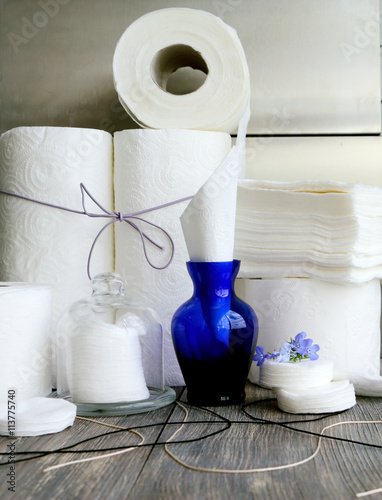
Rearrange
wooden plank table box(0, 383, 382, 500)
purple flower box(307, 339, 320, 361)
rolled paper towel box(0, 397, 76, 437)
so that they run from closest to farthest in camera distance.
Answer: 1. wooden plank table box(0, 383, 382, 500)
2. rolled paper towel box(0, 397, 76, 437)
3. purple flower box(307, 339, 320, 361)

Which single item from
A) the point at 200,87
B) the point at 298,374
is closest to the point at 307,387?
the point at 298,374

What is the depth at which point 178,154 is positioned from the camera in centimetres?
66

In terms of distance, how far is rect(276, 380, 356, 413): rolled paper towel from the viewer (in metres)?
0.53

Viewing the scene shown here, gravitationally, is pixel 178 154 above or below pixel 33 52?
below

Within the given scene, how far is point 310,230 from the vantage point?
620 mm

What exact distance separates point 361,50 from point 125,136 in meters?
0.42

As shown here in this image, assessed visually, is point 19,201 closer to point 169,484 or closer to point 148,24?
point 148,24

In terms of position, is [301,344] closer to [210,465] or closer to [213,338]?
[213,338]

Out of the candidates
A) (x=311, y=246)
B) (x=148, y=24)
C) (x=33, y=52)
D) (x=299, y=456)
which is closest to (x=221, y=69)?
(x=148, y=24)

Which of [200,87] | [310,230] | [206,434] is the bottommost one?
[206,434]

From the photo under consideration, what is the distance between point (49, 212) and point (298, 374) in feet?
1.10

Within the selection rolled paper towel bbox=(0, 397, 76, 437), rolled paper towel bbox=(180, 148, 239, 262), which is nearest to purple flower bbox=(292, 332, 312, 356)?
rolled paper towel bbox=(180, 148, 239, 262)

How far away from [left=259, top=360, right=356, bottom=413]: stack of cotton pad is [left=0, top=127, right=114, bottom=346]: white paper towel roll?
0.25m

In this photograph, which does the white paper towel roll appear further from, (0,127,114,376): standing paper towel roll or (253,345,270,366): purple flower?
(253,345,270,366): purple flower
